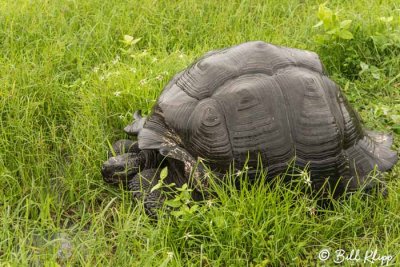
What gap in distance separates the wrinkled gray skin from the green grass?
15 cm

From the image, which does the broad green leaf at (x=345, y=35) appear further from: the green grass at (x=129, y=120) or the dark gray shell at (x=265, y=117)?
the dark gray shell at (x=265, y=117)

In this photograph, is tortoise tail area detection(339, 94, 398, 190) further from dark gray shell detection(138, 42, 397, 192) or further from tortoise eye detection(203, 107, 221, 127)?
tortoise eye detection(203, 107, 221, 127)

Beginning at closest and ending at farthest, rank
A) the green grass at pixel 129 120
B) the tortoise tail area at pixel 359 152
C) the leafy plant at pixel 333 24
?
1. the green grass at pixel 129 120
2. the tortoise tail area at pixel 359 152
3. the leafy plant at pixel 333 24

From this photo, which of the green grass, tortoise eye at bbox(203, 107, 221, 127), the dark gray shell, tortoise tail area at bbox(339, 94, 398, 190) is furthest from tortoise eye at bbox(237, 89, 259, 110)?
tortoise tail area at bbox(339, 94, 398, 190)

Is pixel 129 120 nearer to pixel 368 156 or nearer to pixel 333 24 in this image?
pixel 368 156

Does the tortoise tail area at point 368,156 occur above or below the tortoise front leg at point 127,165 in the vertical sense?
above

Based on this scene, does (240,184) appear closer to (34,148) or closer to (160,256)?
(160,256)

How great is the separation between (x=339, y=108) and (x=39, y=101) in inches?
75.8

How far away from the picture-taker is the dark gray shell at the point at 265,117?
105 inches

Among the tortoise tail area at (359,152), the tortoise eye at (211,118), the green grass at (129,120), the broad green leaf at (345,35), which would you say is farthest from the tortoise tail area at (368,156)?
the broad green leaf at (345,35)

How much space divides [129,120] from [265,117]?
44.9 inches

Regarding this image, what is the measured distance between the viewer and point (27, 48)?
404cm

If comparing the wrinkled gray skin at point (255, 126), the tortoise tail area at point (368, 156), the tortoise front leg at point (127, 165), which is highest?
the wrinkled gray skin at point (255, 126)

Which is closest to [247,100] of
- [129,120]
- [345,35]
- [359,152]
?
[359,152]
